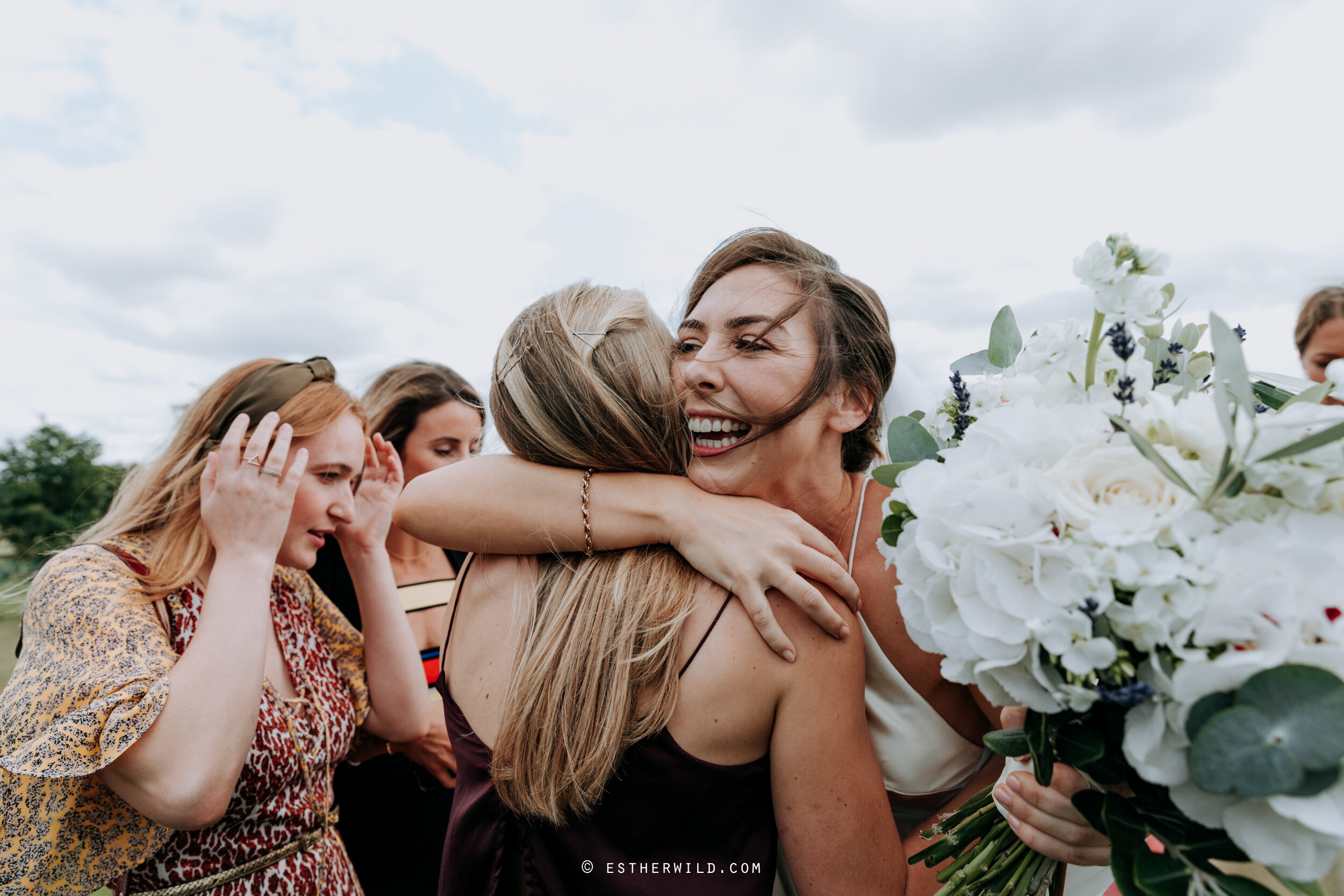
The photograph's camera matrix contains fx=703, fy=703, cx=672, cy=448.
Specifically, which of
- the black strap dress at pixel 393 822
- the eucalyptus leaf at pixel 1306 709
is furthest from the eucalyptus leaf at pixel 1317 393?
the black strap dress at pixel 393 822

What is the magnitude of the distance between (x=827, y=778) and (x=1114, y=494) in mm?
894

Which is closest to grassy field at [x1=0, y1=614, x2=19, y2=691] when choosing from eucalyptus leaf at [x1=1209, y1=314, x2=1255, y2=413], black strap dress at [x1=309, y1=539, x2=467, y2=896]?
black strap dress at [x1=309, y1=539, x2=467, y2=896]

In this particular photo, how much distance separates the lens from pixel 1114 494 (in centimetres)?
101

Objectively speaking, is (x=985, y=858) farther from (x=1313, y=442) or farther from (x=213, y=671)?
(x=213, y=671)

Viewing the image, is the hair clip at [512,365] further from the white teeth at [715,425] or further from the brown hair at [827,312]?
the brown hair at [827,312]

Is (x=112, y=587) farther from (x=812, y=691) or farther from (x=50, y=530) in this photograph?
(x=50, y=530)

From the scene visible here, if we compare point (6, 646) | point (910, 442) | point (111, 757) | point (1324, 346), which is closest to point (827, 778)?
point (910, 442)

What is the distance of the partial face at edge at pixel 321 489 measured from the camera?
8.73 ft

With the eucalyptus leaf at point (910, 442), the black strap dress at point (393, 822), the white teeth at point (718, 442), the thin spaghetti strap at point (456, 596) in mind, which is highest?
the eucalyptus leaf at point (910, 442)

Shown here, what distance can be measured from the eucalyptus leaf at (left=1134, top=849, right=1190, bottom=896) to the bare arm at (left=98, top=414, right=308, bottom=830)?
2.06 metres

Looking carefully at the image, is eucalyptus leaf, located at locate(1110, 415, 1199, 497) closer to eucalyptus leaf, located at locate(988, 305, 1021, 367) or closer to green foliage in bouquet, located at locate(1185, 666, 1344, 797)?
green foliage in bouquet, located at locate(1185, 666, 1344, 797)

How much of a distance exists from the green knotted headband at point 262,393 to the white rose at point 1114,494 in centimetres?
248

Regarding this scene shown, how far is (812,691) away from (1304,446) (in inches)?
38.7

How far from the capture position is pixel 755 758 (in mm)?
1582
